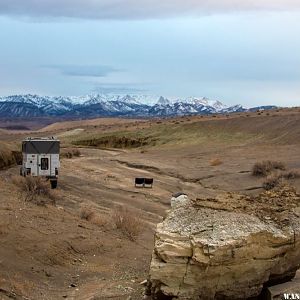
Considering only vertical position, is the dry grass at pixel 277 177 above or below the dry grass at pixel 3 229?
below

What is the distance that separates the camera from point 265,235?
30.4 ft

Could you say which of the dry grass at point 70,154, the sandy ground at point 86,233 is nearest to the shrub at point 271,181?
the sandy ground at point 86,233

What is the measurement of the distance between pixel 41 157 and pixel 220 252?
19.3 metres

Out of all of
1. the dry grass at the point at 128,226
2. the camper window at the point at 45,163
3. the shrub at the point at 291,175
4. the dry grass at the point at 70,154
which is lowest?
the dry grass at the point at 70,154

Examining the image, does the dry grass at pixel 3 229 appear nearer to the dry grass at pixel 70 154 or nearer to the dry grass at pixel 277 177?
the dry grass at pixel 277 177

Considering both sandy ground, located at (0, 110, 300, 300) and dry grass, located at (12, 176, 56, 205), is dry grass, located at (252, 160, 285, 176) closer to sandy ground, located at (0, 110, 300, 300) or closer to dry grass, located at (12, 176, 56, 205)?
sandy ground, located at (0, 110, 300, 300)

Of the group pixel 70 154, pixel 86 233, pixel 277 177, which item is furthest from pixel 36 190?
pixel 70 154

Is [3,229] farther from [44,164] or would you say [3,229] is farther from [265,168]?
[265,168]

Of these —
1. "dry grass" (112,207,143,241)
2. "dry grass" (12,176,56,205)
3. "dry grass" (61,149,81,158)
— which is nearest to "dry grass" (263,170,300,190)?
"dry grass" (12,176,56,205)

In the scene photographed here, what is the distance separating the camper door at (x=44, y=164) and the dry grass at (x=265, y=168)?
38.0 feet

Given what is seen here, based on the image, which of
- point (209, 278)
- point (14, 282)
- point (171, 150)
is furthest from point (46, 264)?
point (171, 150)

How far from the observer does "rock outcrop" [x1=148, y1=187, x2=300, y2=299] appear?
898cm

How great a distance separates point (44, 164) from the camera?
27.3 meters

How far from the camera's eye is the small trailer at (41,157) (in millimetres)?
27156
